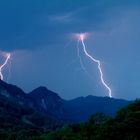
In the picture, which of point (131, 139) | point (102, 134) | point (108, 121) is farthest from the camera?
point (108, 121)

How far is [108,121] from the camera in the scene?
23938mm

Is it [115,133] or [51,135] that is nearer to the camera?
[115,133]

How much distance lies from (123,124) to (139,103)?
3835 millimetres

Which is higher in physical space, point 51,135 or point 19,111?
point 19,111

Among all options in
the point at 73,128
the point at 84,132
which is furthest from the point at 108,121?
the point at 73,128

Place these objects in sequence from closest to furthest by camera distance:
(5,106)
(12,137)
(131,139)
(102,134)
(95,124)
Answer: (131,139) < (102,134) < (95,124) < (12,137) < (5,106)

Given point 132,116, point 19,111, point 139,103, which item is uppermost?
point 19,111

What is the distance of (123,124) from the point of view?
22.4 metres

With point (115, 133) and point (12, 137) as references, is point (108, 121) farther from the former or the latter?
point (12, 137)

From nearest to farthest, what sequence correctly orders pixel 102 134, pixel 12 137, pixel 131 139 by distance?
pixel 131 139 < pixel 102 134 < pixel 12 137

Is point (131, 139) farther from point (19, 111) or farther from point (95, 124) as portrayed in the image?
point (19, 111)

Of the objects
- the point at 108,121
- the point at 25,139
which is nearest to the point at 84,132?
the point at 108,121

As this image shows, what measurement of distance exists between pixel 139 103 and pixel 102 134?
14.5 ft

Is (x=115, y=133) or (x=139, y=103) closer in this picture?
(x=115, y=133)
